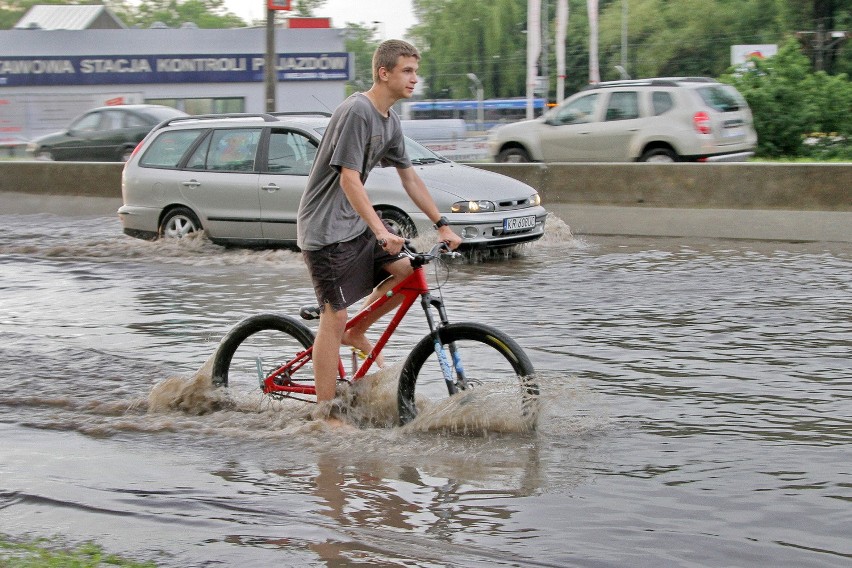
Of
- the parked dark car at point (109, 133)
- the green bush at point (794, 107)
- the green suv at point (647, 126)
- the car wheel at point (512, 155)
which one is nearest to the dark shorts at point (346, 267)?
the green suv at point (647, 126)

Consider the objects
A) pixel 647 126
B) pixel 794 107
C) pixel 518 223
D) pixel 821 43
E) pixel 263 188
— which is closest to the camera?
pixel 518 223

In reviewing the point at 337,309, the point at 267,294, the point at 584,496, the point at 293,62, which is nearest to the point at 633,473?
the point at 584,496

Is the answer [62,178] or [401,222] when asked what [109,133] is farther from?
[401,222]

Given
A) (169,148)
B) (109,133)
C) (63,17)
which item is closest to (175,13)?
(63,17)

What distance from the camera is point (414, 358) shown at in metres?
5.66

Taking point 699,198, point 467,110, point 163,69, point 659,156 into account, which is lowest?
point 699,198

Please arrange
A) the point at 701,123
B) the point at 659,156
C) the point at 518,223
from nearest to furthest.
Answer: the point at 518,223 < the point at 701,123 < the point at 659,156

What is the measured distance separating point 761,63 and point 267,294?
Result: 15414 millimetres

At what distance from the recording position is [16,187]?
19.1m

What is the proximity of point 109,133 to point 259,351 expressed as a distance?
21.9 metres

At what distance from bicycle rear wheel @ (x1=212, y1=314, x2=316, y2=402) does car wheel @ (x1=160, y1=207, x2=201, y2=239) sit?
7253 millimetres

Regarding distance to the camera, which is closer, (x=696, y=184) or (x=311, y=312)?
(x=311, y=312)

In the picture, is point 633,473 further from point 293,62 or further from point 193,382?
point 293,62

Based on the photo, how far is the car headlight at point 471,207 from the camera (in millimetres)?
12031
